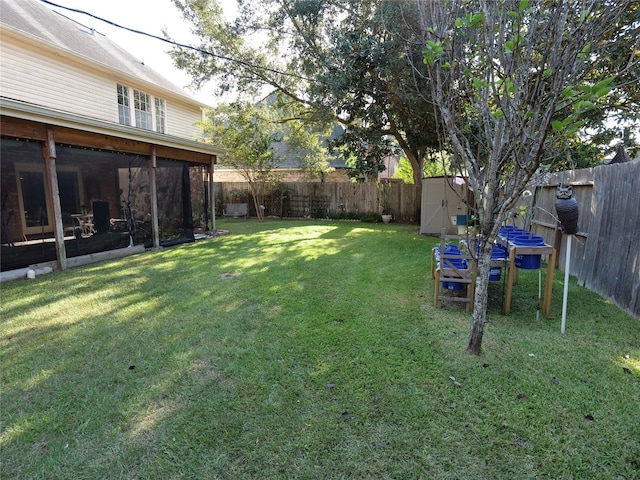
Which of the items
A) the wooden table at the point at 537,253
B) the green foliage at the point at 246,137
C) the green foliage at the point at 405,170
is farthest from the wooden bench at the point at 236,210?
the wooden table at the point at 537,253

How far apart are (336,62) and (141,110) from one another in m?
6.87

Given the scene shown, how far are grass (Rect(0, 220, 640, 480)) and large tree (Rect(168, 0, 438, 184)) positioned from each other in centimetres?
600

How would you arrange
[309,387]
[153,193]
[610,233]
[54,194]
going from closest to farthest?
[309,387] < [610,233] < [54,194] < [153,193]

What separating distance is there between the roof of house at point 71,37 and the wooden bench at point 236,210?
171 inches

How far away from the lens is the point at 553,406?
7.35 feet

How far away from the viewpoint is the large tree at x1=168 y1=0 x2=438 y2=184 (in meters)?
8.27

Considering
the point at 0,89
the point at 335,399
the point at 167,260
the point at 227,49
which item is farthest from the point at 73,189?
the point at 227,49

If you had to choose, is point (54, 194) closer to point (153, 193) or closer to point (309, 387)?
point (153, 193)

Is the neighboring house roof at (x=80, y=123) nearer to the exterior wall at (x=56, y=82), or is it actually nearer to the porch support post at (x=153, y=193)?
the porch support post at (x=153, y=193)

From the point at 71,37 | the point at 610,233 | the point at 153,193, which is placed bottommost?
the point at 610,233

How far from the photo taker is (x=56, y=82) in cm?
884

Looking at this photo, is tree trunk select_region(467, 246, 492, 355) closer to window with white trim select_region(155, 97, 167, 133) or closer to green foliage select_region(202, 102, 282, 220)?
green foliage select_region(202, 102, 282, 220)

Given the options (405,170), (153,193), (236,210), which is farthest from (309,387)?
(405,170)

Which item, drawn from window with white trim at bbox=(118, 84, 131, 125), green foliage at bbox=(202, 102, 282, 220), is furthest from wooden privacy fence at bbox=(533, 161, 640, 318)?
window with white trim at bbox=(118, 84, 131, 125)
